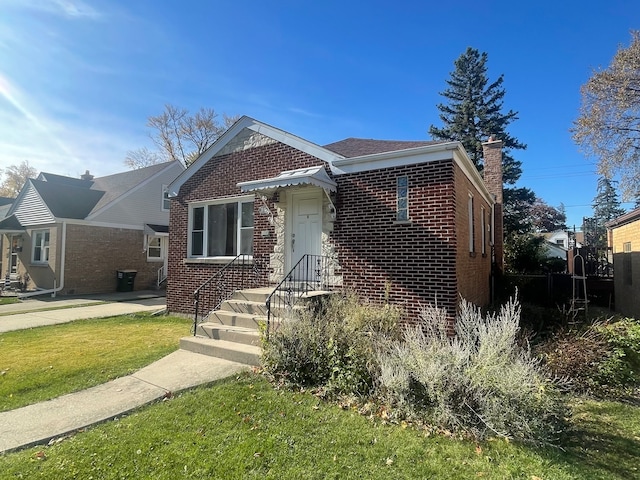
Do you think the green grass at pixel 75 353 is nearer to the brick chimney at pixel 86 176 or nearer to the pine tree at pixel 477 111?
the brick chimney at pixel 86 176

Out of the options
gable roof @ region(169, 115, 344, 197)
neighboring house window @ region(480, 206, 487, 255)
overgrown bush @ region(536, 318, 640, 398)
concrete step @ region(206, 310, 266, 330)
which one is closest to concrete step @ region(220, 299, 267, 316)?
concrete step @ region(206, 310, 266, 330)

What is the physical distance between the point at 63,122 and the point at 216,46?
20.9 ft

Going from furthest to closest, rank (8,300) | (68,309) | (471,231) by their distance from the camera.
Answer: (8,300) → (68,309) → (471,231)

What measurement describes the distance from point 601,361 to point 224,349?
6.26m

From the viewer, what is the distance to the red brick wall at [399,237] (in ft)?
22.3

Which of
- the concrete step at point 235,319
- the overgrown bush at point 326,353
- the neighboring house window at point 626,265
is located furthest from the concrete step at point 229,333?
the neighboring house window at point 626,265

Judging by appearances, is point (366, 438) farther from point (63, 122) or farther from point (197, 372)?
point (63, 122)

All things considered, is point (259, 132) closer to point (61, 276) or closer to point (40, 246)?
point (61, 276)

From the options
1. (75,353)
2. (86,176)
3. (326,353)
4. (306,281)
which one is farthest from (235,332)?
(86,176)

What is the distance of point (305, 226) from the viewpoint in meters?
8.73

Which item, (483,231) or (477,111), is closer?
(483,231)

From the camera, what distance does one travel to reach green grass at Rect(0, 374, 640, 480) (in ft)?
10.1

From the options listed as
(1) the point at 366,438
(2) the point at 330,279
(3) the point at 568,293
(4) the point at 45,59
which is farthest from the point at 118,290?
(3) the point at 568,293

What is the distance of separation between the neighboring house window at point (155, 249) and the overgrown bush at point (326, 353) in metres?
16.8
